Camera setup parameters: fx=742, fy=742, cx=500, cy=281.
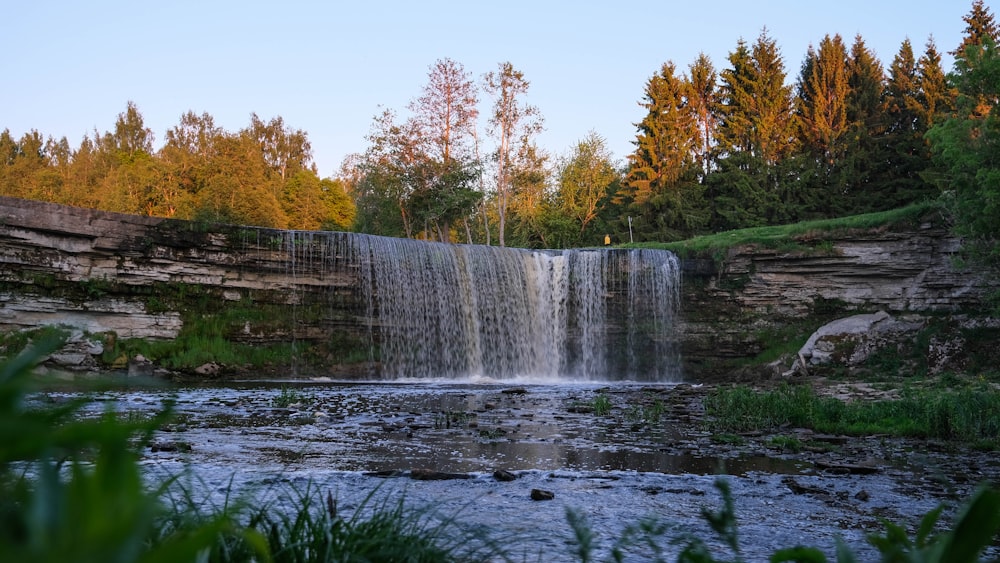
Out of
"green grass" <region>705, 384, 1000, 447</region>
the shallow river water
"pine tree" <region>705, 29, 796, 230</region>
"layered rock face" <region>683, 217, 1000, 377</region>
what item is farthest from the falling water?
"pine tree" <region>705, 29, 796, 230</region>

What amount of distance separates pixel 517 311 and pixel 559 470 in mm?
18554

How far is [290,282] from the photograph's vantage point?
23.4 meters

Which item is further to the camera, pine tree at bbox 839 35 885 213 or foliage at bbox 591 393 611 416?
pine tree at bbox 839 35 885 213

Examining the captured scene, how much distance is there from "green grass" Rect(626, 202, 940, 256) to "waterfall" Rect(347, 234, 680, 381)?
1.26 m

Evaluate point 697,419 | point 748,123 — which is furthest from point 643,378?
point 748,123

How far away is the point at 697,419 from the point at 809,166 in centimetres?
3346

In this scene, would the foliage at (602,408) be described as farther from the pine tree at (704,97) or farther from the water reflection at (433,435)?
Result: the pine tree at (704,97)

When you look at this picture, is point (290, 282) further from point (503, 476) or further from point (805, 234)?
point (503, 476)

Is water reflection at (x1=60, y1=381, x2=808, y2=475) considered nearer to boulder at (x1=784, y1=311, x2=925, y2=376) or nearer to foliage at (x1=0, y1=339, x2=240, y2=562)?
foliage at (x1=0, y1=339, x2=240, y2=562)

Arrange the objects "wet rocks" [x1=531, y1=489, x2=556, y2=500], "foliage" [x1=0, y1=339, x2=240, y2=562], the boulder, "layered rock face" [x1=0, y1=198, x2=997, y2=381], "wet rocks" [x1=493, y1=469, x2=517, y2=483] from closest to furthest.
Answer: "foliage" [x1=0, y1=339, x2=240, y2=562] < "wet rocks" [x1=531, y1=489, x2=556, y2=500] < "wet rocks" [x1=493, y1=469, x2=517, y2=483] < "layered rock face" [x1=0, y1=198, x2=997, y2=381] < the boulder

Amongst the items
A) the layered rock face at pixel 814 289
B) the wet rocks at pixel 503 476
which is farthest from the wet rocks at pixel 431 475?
the layered rock face at pixel 814 289

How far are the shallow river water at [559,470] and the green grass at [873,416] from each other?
29.5 inches

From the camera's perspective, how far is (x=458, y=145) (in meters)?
42.0

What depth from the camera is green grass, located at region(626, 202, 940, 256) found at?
76.5 feet
